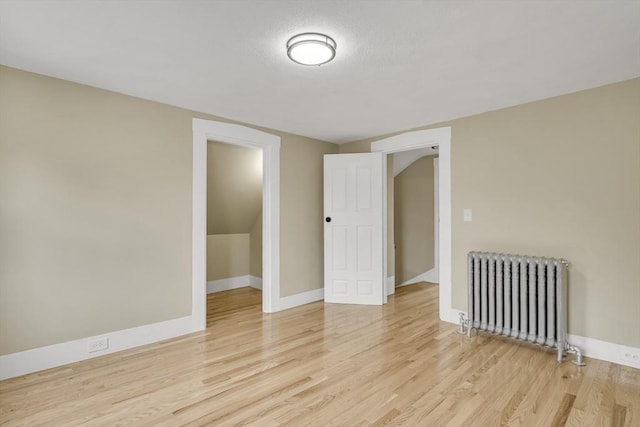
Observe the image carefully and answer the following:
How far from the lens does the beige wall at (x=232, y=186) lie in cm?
406

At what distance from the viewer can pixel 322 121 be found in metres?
3.61

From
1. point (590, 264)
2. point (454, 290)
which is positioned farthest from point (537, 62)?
point (454, 290)

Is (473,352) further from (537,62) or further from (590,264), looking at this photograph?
(537,62)

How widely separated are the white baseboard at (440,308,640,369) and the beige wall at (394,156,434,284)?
9.31 ft

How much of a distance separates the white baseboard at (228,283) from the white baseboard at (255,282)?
5 cm

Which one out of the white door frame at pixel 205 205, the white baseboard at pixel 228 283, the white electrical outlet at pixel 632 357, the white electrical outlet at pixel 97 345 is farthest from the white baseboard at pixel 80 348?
the white electrical outlet at pixel 632 357

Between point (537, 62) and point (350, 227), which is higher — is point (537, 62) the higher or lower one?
the higher one

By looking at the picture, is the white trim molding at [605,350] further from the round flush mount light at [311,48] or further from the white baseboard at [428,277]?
the round flush mount light at [311,48]

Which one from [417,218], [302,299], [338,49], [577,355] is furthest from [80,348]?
[417,218]

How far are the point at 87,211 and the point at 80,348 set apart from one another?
1.10m

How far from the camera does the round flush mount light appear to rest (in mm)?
1898

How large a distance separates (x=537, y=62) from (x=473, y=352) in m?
2.31

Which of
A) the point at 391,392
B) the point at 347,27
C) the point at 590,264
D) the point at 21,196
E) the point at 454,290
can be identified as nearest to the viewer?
the point at 347,27

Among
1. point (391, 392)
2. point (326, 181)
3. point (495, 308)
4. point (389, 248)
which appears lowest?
point (391, 392)
